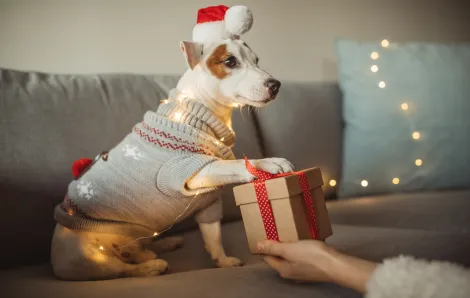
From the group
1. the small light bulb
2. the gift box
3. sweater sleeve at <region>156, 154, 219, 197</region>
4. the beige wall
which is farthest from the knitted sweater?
the small light bulb

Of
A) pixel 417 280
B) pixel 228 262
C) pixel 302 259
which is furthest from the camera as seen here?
pixel 228 262

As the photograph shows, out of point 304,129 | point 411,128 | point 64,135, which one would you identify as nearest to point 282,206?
point 64,135

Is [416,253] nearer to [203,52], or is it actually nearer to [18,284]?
[203,52]

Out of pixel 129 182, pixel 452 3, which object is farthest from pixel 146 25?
pixel 452 3

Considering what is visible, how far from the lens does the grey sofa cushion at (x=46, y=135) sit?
114 cm

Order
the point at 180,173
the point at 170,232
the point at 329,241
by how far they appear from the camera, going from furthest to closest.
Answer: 1. the point at 170,232
2. the point at 329,241
3. the point at 180,173

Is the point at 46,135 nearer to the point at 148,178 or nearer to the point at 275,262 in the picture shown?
the point at 148,178

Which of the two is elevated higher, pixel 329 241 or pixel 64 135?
pixel 64 135

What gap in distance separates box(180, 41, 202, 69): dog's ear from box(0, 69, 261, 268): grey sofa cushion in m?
0.38

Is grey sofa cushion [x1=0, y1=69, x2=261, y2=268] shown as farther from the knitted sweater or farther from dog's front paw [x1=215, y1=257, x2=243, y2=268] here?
dog's front paw [x1=215, y1=257, x2=243, y2=268]

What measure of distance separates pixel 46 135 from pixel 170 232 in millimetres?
442

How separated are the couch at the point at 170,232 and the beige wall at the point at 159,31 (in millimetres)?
247

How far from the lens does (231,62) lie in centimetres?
105

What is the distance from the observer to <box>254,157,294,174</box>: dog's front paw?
869 mm
